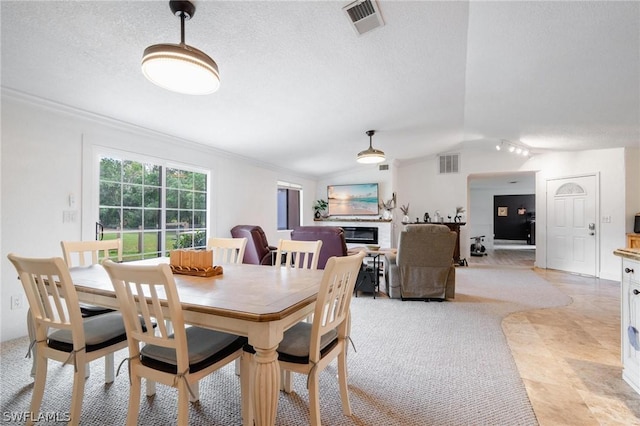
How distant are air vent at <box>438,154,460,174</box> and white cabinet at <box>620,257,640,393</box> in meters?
5.61

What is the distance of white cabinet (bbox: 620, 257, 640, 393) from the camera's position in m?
A: 1.90

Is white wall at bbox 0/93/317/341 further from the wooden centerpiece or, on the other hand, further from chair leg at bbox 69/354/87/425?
chair leg at bbox 69/354/87/425

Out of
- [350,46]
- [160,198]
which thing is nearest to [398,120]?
[350,46]

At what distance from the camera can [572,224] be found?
601cm

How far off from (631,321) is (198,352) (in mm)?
2682

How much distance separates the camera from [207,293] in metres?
1.56

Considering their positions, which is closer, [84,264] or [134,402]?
[134,402]

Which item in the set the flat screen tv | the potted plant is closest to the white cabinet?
the flat screen tv

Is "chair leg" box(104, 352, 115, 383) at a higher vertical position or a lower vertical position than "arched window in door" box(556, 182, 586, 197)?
lower

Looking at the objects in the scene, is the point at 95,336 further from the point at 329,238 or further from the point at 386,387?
the point at 329,238

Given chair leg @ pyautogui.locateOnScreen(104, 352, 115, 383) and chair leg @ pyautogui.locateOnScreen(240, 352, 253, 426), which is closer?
chair leg @ pyautogui.locateOnScreen(240, 352, 253, 426)

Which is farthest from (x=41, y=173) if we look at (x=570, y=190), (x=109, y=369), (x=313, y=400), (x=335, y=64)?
(x=570, y=190)

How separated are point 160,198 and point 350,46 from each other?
10.0ft

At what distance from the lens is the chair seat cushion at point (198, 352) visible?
140cm
